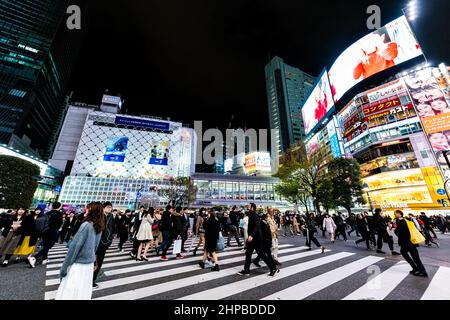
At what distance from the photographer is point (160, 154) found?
204 feet

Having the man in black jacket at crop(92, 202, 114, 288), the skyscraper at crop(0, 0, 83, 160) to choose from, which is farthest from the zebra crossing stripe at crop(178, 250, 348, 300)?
the skyscraper at crop(0, 0, 83, 160)

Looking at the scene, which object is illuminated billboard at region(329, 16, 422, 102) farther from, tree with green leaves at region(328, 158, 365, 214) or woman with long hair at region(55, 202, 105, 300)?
woman with long hair at region(55, 202, 105, 300)

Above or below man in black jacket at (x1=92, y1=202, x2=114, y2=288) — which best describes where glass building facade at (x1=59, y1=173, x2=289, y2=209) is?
above

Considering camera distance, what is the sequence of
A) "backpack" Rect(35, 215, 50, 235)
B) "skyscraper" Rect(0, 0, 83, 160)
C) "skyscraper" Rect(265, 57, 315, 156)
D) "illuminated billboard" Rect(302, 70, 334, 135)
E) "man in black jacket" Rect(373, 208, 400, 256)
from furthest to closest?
"skyscraper" Rect(265, 57, 315, 156)
"skyscraper" Rect(0, 0, 83, 160)
"illuminated billboard" Rect(302, 70, 334, 135)
"man in black jacket" Rect(373, 208, 400, 256)
"backpack" Rect(35, 215, 50, 235)

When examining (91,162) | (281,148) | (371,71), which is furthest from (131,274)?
(281,148)

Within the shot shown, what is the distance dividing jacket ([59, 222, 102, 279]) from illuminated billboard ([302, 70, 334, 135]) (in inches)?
1970

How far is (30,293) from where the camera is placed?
3.68 metres

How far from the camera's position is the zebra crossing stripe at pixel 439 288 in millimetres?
3438

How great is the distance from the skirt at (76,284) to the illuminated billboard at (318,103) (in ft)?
165

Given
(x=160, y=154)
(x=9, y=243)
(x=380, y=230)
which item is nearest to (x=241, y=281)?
(x=380, y=230)

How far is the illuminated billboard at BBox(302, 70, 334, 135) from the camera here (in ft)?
147

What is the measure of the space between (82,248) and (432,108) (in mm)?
47643

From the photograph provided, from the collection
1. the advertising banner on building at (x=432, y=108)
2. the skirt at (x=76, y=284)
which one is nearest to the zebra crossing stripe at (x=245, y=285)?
the skirt at (x=76, y=284)

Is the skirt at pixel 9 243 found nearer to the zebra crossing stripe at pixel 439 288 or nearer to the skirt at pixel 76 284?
the skirt at pixel 76 284
